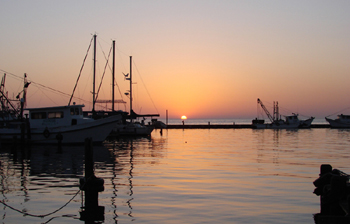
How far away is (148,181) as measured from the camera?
17844 millimetres

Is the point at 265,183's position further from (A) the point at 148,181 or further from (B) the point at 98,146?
(B) the point at 98,146

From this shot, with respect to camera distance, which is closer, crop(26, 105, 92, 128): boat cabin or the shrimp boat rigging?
the shrimp boat rigging

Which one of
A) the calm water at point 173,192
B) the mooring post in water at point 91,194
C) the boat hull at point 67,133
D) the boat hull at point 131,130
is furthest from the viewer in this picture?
the boat hull at point 131,130

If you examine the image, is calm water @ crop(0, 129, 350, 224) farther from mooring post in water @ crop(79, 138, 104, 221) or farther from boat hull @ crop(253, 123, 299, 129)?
boat hull @ crop(253, 123, 299, 129)

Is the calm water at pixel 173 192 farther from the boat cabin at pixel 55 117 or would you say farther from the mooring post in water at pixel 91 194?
the boat cabin at pixel 55 117

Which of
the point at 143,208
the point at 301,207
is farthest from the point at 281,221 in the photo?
the point at 143,208

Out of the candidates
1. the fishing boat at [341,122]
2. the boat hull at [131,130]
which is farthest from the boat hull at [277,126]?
the boat hull at [131,130]

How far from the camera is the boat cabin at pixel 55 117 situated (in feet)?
134

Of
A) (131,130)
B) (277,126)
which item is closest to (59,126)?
(131,130)

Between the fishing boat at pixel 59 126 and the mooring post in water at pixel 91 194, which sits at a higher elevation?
the fishing boat at pixel 59 126

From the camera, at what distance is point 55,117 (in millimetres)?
40875

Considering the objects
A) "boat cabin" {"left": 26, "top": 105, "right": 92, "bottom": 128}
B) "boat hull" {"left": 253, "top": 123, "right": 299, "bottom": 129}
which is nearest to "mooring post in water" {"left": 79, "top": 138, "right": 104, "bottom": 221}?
"boat cabin" {"left": 26, "top": 105, "right": 92, "bottom": 128}

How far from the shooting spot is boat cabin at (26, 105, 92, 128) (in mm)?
40812

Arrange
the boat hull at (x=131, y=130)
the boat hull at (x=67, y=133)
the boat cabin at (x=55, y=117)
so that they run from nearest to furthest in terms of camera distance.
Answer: the boat hull at (x=67, y=133), the boat cabin at (x=55, y=117), the boat hull at (x=131, y=130)
